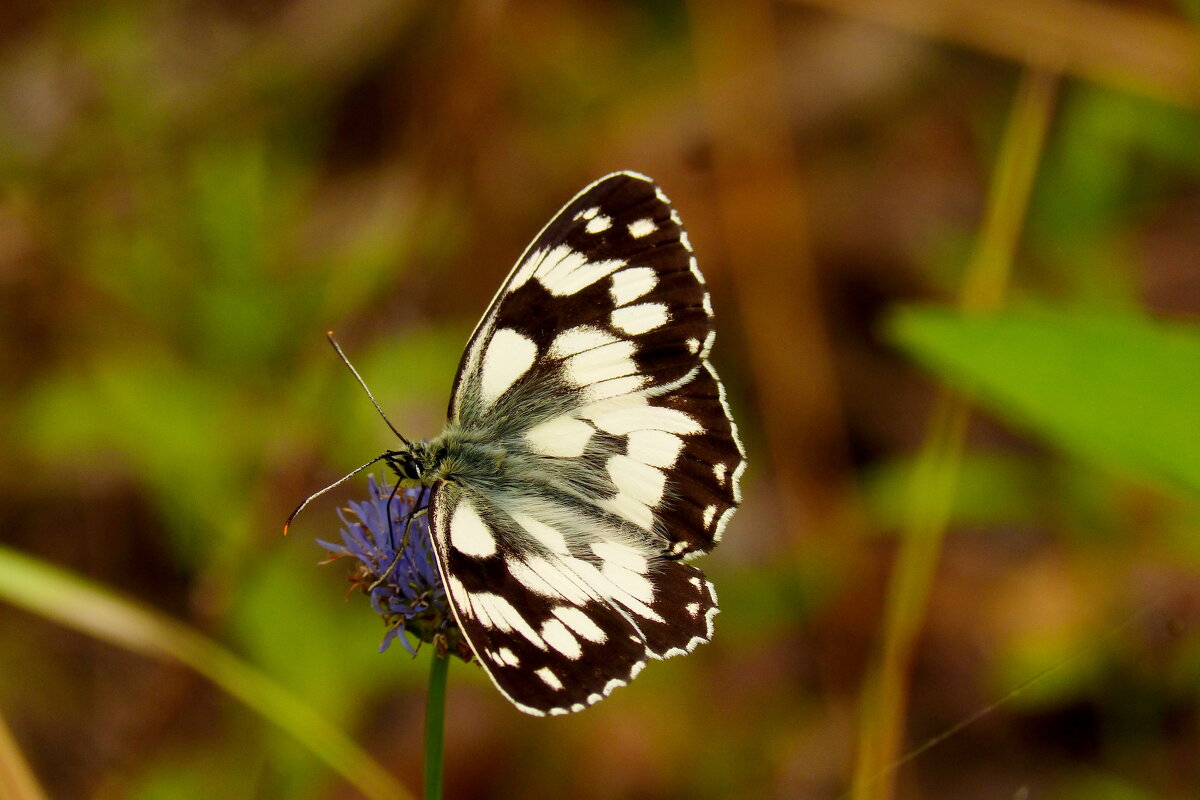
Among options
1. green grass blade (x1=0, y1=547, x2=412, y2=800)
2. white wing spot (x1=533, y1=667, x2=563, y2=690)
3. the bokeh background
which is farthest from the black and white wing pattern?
the bokeh background

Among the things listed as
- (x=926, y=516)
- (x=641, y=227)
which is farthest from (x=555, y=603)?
(x=926, y=516)

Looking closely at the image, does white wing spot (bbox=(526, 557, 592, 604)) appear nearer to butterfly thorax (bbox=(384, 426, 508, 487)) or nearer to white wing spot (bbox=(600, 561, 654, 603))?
white wing spot (bbox=(600, 561, 654, 603))

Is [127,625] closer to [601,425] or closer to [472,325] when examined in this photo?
[601,425]

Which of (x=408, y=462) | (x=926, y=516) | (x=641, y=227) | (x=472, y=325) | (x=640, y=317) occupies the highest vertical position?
(x=641, y=227)

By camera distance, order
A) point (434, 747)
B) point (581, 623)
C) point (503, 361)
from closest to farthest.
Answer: point (434, 747), point (581, 623), point (503, 361)

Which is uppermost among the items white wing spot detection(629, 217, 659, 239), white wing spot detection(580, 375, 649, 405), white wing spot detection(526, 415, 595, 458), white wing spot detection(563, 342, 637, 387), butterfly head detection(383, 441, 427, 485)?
white wing spot detection(629, 217, 659, 239)

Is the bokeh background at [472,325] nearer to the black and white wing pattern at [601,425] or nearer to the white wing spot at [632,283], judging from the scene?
the black and white wing pattern at [601,425]

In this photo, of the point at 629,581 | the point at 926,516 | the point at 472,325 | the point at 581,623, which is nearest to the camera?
the point at 581,623
